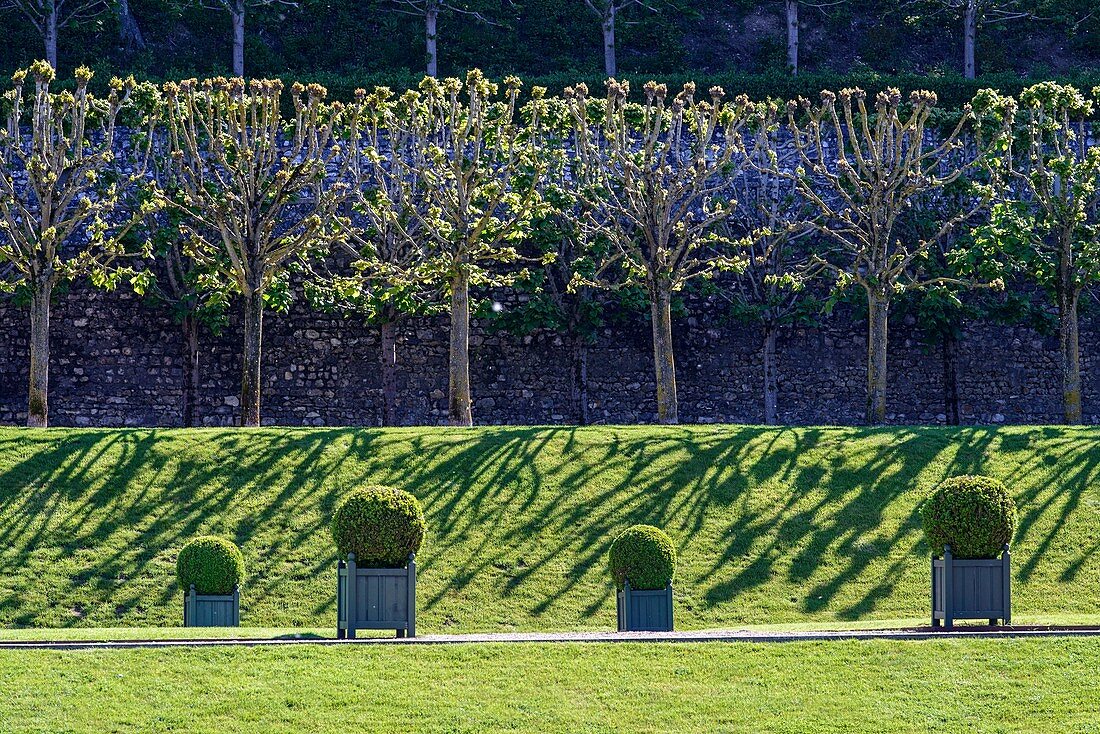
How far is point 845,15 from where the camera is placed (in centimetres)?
5650

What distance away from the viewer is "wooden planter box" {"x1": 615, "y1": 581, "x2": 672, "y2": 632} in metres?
20.3

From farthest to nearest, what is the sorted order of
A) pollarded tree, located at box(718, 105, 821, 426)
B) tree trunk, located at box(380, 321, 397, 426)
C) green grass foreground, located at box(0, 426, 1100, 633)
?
pollarded tree, located at box(718, 105, 821, 426) < tree trunk, located at box(380, 321, 397, 426) < green grass foreground, located at box(0, 426, 1100, 633)

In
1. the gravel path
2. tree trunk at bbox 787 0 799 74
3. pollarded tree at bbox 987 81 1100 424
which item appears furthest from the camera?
tree trunk at bbox 787 0 799 74

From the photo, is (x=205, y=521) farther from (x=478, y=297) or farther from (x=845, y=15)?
(x=845, y=15)

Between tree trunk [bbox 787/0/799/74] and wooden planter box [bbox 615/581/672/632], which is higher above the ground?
tree trunk [bbox 787/0/799/74]

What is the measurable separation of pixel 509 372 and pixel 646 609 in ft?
60.2

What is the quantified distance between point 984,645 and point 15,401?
86.8ft

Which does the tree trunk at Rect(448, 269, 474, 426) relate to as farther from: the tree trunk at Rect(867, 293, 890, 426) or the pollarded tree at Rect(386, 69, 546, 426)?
the tree trunk at Rect(867, 293, 890, 426)

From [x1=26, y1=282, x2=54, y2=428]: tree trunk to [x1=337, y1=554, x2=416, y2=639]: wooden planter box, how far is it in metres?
13.7

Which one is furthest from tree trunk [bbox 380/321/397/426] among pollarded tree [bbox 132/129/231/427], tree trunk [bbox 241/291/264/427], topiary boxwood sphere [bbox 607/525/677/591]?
topiary boxwood sphere [bbox 607/525/677/591]

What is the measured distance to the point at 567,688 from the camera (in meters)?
15.8

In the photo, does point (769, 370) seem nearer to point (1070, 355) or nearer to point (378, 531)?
point (1070, 355)

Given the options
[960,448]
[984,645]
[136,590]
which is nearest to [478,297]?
Answer: [960,448]

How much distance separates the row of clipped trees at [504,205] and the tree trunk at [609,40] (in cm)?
1211
